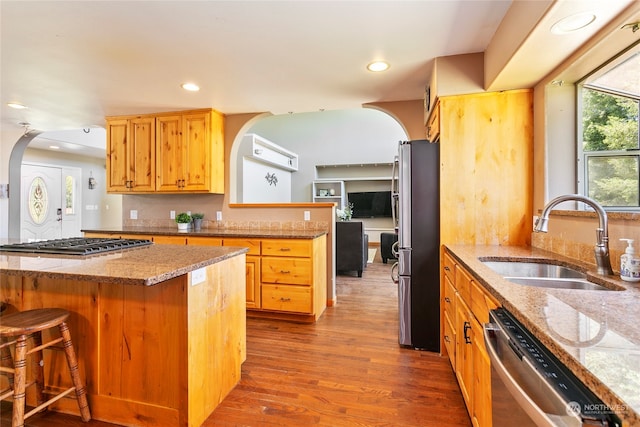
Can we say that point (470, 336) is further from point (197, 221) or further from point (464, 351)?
point (197, 221)

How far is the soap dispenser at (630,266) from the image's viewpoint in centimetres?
123

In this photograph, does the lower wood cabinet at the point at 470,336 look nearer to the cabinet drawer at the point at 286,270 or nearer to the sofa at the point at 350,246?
the cabinet drawer at the point at 286,270

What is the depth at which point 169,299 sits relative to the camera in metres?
1.56

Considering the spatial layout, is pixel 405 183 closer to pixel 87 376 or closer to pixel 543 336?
pixel 543 336

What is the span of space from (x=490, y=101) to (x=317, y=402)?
241cm

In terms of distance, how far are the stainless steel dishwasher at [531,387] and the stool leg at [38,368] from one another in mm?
2228

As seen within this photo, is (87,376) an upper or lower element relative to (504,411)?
lower

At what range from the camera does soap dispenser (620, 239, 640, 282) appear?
123cm

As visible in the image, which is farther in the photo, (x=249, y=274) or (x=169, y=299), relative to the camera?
(x=249, y=274)

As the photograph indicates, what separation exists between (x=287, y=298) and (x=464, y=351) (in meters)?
1.74

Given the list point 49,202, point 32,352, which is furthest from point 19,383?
point 49,202

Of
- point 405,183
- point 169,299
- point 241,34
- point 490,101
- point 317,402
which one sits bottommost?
point 317,402

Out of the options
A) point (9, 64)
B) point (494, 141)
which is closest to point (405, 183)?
point (494, 141)

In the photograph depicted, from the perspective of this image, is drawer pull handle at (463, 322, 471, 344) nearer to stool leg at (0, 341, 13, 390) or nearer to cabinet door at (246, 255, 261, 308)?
cabinet door at (246, 255, 261, 308)
